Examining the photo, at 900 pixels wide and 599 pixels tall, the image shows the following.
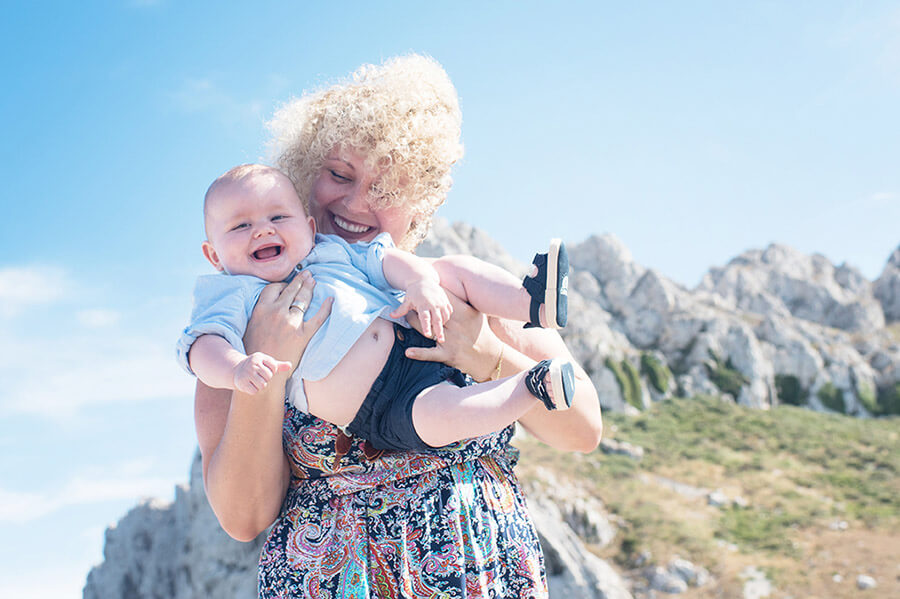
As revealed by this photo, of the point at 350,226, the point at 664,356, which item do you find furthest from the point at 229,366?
the point at 664,356

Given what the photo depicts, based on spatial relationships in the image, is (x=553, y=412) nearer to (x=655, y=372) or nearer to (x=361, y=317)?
(x=361, y=317)

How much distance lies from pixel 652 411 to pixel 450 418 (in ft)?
111

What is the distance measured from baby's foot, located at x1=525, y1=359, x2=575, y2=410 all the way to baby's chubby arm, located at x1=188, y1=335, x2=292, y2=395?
691mm

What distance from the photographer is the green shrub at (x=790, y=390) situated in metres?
38.3

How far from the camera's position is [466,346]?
7.20 ft

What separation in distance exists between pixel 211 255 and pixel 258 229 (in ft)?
1.02

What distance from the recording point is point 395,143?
2.54 m

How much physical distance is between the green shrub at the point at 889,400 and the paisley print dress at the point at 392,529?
145 ft

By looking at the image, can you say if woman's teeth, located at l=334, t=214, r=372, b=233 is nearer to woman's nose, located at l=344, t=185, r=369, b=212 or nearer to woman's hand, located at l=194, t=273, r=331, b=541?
woman's nose, located at l=344, t=185, r=369, b=212

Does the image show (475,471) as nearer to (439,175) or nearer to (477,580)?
(477,580)

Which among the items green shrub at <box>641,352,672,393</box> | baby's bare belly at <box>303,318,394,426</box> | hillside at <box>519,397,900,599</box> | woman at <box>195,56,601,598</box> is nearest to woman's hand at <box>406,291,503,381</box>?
woman at <box>195,56,601,598</box>

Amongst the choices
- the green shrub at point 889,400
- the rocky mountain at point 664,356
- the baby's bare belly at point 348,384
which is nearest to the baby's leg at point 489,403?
the baby's bare belly at point 348,384

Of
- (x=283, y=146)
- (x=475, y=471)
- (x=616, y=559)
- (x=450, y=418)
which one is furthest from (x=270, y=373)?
(x=616, y=559)

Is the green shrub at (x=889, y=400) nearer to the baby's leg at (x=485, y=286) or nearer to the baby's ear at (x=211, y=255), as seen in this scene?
the baby's leg at (x=485, y=286)
